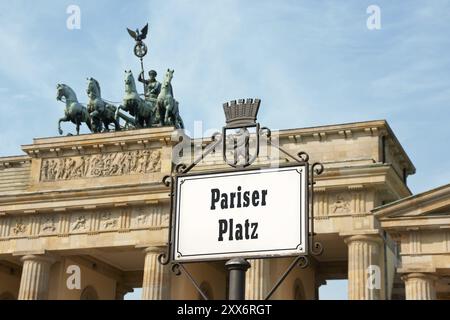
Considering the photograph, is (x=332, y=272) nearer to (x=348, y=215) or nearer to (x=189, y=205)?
(x=348, y=215)

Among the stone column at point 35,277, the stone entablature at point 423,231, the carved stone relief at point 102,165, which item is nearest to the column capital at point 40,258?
the stone column at point 35,277

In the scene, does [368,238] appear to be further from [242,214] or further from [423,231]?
[242,214]

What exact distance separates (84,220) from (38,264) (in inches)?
138

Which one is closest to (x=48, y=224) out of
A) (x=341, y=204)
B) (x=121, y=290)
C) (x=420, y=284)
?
(x=121, y=290)

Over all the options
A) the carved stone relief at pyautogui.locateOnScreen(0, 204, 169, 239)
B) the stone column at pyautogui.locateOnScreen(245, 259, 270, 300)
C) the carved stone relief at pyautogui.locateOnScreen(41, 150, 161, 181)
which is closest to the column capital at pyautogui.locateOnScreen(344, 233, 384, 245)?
the stone column at pyautogui.locateOnScreen(245, 259, 270, 300)

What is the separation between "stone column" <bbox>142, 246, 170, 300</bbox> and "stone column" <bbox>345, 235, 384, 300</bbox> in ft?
31.9

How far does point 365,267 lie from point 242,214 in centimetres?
3756

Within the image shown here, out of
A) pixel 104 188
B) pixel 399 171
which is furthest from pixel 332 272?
pixel 104 188

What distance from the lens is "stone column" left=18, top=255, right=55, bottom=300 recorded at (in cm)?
A: 4684

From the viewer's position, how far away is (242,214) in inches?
179

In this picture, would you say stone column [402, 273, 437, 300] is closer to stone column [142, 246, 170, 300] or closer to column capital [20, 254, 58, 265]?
stone column [142, 246, 170, 300]

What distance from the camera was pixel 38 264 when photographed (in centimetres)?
4772
